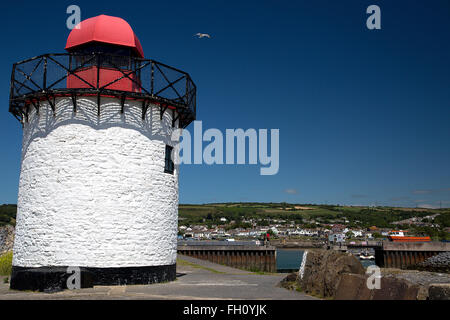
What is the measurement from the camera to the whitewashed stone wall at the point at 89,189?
14227mm

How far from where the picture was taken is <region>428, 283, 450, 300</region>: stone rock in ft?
27.8

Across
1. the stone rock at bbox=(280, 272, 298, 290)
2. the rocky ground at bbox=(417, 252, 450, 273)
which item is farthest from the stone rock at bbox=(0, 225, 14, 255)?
the rocky ground at bbox=(417, 252, 450, 273)

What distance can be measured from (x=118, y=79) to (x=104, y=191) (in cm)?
384

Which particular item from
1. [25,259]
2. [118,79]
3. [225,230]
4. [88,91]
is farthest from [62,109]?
[225,230]

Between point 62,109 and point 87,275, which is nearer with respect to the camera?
point 87,275

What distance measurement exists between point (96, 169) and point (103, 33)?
5030 mm

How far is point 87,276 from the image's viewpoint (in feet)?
43.7

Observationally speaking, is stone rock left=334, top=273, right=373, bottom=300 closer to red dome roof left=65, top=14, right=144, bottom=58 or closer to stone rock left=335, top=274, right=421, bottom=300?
stone rock left=335, top=274, right=421, bottom=300

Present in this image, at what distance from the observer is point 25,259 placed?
14633mm

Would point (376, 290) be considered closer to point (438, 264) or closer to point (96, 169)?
point (96, 169)

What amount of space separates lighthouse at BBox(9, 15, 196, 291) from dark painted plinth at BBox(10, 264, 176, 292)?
34mm

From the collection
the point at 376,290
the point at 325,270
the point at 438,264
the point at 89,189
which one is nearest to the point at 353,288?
the point at 376,290
